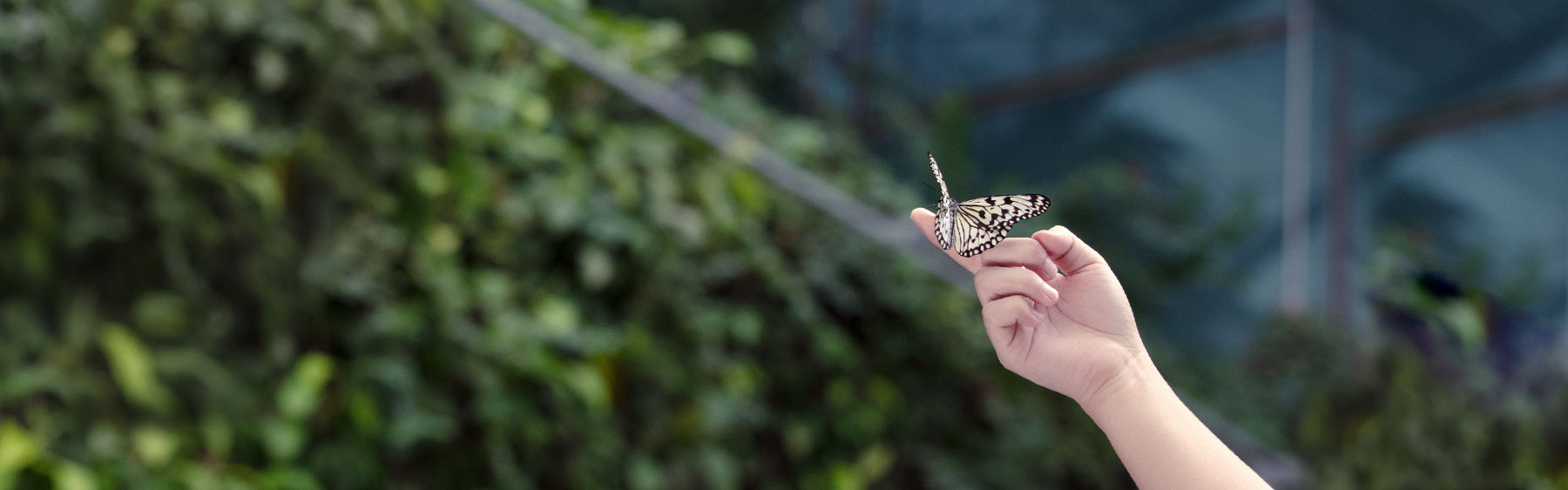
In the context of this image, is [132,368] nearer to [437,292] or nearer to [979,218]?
[437,292]

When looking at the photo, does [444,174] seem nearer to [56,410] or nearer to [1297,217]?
[56,410]

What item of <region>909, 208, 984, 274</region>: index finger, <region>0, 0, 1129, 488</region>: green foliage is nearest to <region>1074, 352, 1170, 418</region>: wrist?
<region>909, 208, 984, 274</region>: index finger

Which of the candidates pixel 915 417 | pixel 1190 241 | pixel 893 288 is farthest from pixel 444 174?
pixel 1190 241

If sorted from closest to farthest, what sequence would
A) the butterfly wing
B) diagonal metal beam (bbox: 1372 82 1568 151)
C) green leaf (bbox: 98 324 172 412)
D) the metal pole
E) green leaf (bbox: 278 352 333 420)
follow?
the butterfly wing → green leaf (bbox: 98 324 172 412) → green leaf (bbox: 278 352 333 420) → diagonal metal beam (bbox: 1372 82 1568 151) → the metal pole

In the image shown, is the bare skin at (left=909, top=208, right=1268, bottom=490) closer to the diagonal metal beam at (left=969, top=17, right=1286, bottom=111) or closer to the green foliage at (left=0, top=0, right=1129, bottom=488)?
the green foliage at (left=0, top=0, right=1129, bottom=488)

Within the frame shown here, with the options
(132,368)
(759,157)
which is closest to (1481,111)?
(759,157)

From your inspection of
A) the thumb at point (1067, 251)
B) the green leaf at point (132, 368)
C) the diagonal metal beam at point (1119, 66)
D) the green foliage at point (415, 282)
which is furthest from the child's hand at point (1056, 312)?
the diagonal metal beam at point (1119, 66)
